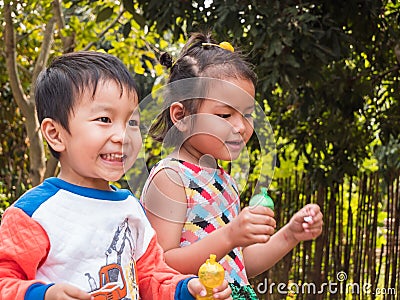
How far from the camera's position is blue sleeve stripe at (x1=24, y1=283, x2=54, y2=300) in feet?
4.79

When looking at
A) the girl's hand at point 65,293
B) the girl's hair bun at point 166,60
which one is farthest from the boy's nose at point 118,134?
the girl's hair bun at point 166,60

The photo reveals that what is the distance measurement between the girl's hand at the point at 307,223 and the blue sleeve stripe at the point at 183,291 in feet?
1.41

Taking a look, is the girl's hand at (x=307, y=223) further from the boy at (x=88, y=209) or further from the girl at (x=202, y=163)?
the boy at (x=88, y=209)

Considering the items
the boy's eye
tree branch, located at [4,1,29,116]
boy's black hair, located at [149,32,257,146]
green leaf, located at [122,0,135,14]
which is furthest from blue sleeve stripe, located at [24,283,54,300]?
tree branch, located at [4,1,29,116]

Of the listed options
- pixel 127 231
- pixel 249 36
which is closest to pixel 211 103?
pixel 127 231

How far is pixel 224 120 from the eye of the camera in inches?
76.7

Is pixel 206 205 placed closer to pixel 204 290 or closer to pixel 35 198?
pixel 204 290

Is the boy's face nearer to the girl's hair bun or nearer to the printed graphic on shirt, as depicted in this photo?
the printed graphic on shirt

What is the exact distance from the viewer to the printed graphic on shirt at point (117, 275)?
5.25 ft

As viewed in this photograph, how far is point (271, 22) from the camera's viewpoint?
3.49m

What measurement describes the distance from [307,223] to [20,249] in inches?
30.9

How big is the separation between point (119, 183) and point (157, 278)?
4010 mm

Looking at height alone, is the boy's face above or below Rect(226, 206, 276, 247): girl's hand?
above

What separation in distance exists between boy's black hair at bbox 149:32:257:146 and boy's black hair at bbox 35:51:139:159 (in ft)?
0.87
